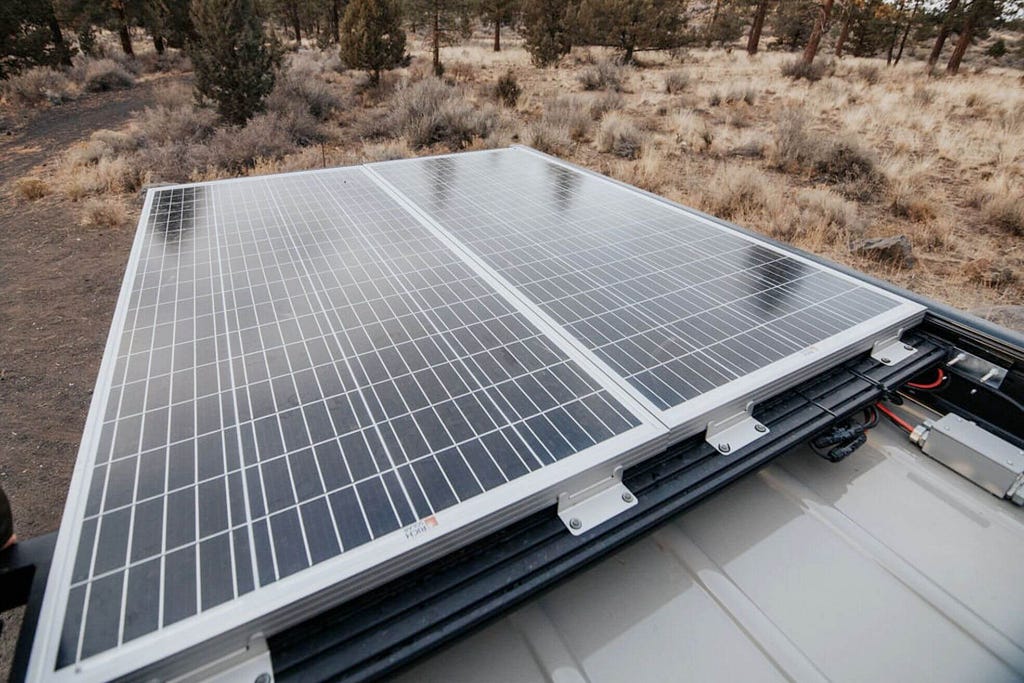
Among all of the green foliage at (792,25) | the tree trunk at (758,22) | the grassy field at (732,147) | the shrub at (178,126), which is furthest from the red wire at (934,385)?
the green foliage at (792,25)

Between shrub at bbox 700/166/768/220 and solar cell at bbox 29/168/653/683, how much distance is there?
7704mm

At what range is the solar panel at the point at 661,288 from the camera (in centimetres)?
280

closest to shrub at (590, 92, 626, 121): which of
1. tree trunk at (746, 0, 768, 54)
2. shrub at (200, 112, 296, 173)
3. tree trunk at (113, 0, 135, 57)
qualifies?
shrub at (200, 112, 296, 173)

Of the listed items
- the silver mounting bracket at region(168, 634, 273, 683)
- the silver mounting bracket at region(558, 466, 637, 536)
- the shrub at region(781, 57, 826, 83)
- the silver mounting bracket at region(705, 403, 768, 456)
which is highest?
the shrub at region(781, 57, 826, 83)

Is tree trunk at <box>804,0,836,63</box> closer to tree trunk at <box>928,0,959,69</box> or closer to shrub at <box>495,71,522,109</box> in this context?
tree trunk at <box>928,0,959,69</box>

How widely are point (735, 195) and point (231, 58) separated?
14268mm

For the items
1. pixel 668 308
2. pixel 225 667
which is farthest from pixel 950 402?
pixel 225 667

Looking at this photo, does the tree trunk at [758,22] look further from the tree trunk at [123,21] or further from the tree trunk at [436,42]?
the tree trunk at [123,21]

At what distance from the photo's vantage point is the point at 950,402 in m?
3.41

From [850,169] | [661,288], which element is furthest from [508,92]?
[661,288]

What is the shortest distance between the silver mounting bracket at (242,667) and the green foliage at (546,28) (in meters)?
27.2

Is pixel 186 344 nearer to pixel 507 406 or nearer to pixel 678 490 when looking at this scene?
pixel 507 406

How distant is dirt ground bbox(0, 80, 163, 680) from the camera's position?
16.4ft

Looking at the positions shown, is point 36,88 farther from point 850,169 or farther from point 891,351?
point 891,351
